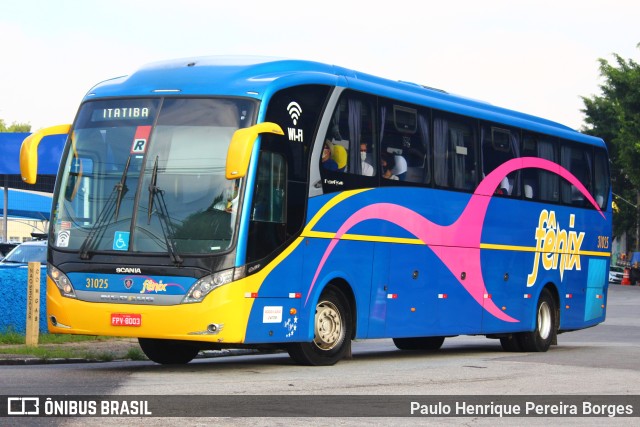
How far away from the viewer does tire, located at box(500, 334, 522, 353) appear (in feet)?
72.5

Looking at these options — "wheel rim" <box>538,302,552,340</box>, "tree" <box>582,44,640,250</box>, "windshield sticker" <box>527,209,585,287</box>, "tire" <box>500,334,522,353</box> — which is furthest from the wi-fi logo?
"tree" <box>582,44,640,250</box>

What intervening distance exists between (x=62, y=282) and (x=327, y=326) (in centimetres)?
348

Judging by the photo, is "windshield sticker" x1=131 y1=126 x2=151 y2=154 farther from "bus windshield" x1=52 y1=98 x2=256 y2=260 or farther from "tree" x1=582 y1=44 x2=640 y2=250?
"tree" x1=582 y1=44 x2=640 y2=250

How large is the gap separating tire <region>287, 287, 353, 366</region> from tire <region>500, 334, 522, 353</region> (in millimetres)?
6107

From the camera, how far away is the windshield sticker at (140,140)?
14.7m

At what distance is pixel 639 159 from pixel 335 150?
2250 inches

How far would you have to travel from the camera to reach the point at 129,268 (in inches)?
567

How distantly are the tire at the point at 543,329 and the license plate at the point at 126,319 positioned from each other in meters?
9.56

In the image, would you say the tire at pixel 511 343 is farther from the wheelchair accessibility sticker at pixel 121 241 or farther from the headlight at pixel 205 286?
the wheelchair accessibility sticker at pixel 121 241

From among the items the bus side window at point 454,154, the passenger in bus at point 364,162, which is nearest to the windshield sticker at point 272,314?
the passenger in bus at point 364,162

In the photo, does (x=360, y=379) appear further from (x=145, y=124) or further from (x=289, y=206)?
(x=145, y=124)

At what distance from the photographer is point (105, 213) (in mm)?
14688

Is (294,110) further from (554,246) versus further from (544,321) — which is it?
(544,321)

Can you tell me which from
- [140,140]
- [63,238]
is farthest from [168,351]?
[140,140]
